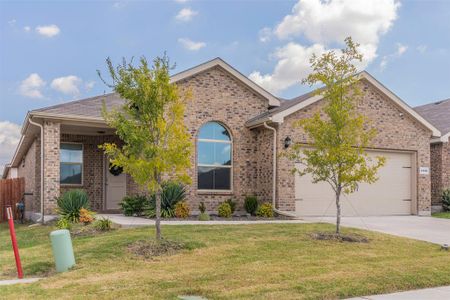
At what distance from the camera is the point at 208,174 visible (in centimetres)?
1734

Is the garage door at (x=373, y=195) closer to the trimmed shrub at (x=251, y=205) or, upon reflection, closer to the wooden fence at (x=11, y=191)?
the trimmed shrub at (x=251, y=205)

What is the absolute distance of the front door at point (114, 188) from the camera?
790 inches

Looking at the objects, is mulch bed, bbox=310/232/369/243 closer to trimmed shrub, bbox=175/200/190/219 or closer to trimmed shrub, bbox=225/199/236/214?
trimmed shrub, bbox=175/200/190/219

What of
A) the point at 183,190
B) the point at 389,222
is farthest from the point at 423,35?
the point at 183,190

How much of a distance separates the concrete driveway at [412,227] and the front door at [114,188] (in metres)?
8.11

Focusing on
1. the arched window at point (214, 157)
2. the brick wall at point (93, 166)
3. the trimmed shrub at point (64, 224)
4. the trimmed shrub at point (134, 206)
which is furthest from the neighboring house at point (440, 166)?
the trimmed shrub at point (64, 224)

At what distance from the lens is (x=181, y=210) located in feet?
51.7

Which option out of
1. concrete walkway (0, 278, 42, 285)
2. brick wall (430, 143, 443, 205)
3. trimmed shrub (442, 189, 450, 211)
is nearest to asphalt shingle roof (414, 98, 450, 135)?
brick wall (430, 143, 443, 205)

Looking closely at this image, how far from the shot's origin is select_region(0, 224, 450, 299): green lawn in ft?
22.8

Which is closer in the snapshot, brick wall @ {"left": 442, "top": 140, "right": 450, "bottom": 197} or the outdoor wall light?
the outdoor wall light

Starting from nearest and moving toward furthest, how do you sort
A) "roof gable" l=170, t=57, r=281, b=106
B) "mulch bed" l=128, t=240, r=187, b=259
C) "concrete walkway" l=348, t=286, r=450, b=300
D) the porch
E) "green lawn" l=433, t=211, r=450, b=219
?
"concrete walkway" l=348, t=286, r=450, b=300 < "mulch bed" l=128, t=240, r=187, b=259 < "roof gable" l=170, t=57, r=281, b=106 < "green lawn" l=433, t=211, r=450, b=219 < the porch

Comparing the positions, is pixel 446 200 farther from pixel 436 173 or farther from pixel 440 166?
pixel 440 166

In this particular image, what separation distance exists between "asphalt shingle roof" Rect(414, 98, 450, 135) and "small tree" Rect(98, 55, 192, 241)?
579 inches

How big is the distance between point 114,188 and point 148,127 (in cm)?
1084
